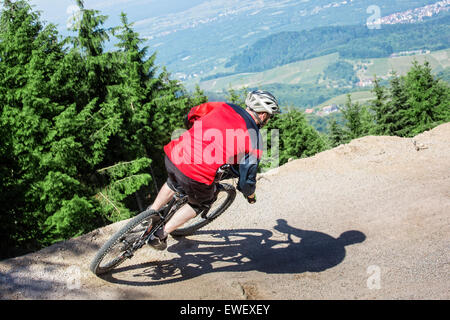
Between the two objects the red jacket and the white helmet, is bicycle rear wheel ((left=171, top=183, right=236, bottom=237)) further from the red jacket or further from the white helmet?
the white helmet

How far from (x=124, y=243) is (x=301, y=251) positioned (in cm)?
336

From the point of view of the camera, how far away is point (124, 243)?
4.78m

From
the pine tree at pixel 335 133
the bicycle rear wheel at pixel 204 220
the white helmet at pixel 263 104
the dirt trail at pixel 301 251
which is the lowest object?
the pine tree at pixel 335 133

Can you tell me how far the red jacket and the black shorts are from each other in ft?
0.25

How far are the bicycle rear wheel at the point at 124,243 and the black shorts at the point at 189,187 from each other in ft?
1.78

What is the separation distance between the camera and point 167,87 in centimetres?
2555

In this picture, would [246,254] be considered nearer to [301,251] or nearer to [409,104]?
[301,251]

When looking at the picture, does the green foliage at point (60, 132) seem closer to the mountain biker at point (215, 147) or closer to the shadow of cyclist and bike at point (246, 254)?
the shadow of cyclist and bike at point (246, 254)

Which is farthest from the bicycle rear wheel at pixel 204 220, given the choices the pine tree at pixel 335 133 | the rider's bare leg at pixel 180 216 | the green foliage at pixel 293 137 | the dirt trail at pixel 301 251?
the pine tree at pixel 335 133

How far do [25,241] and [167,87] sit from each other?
607 inches

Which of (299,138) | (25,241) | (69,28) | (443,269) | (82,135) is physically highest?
(69,28)

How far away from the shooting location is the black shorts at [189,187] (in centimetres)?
414

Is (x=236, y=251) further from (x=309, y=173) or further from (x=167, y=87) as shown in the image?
(x=167, y=87)
